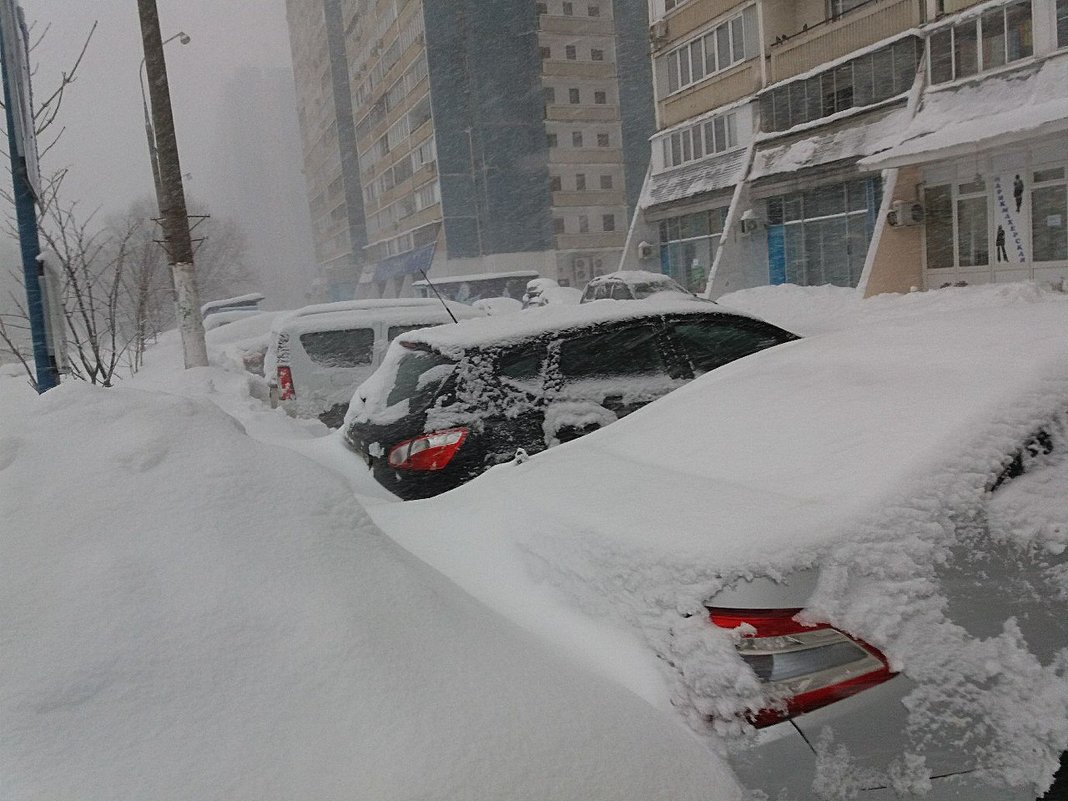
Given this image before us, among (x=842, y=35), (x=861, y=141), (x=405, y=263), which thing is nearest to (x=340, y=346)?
(x=861, y=141)

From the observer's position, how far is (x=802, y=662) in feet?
7.06

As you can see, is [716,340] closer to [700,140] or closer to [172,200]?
[172,200]

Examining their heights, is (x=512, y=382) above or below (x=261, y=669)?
above

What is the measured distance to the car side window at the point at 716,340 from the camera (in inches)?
221

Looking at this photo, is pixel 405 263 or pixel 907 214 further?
pixel 405 263

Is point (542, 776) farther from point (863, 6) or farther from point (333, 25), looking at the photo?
point (333, 25)

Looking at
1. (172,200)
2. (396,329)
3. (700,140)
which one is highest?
(700,140)

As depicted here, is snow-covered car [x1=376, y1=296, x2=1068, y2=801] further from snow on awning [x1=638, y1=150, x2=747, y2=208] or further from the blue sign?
the blue sign

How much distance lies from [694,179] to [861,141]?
729cm

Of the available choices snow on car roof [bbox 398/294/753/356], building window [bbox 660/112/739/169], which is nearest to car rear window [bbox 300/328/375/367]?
snow on car roof [bbox 398/294/753/356]

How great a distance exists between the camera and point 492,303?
23.6 m

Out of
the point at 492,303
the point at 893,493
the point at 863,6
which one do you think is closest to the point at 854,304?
the point at 863,6

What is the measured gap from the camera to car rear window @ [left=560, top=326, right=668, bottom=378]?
5230 mm

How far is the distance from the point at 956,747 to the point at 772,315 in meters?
18.3
